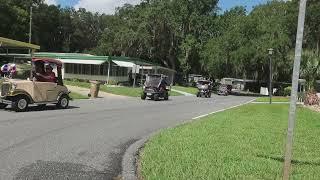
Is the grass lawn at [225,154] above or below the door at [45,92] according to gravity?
below

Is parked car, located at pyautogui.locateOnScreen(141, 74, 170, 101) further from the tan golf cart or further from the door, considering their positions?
the door

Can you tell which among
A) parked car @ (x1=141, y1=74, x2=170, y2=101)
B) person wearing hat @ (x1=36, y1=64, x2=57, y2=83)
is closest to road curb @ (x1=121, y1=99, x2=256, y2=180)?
person wearing hat @ (x1=36, y1=64, x2=57, y2=83)

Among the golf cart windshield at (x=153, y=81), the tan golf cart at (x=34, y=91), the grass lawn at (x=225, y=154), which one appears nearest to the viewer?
the grass lawn at (x=225, y=154)

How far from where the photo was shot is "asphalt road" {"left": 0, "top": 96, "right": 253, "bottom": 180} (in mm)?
9796

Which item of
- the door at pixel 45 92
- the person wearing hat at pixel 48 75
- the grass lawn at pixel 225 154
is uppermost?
the person wearing hat at pixel 48 75

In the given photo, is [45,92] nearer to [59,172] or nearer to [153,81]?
[59,172]

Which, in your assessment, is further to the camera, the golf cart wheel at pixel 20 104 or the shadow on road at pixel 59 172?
the golf cart wheel at pixel 20 104

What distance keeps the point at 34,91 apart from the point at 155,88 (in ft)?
60.1

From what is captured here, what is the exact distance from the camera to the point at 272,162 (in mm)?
10570

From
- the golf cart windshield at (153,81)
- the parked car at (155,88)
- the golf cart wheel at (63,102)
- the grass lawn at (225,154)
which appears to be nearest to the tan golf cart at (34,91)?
the golf cart wheel at (63,102)

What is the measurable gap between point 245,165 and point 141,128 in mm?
8794

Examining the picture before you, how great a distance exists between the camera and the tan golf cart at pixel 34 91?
2220 cm

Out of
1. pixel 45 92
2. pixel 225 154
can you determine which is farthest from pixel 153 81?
pixel 225 154

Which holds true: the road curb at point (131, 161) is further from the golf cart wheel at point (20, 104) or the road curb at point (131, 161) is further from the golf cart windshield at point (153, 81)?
the golf cart windshield at point (153, 81)
